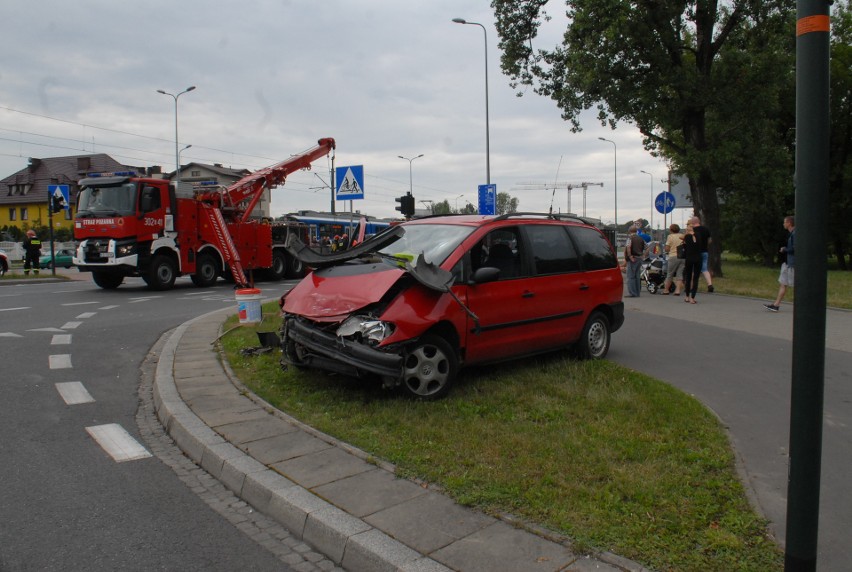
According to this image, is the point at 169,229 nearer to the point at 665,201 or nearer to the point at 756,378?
the point at 665,201

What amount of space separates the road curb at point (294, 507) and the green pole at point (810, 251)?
158 cm

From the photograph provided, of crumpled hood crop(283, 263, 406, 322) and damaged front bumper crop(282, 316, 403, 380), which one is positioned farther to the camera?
crumpled hood crop(283, 263, 406, 322)

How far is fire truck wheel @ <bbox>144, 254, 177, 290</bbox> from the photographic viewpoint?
17688 millimetres

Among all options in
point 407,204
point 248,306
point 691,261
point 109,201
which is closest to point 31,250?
point 109,201

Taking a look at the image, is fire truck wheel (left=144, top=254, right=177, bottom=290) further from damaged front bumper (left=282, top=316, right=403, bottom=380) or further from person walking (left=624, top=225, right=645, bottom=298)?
damaged front bumper (left=282, top=316, right=403, bottom=380)

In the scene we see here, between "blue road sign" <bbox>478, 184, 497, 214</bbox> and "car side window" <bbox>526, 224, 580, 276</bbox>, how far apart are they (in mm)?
14728

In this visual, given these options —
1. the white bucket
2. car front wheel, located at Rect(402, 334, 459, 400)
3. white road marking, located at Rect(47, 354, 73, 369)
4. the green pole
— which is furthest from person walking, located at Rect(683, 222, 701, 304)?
the green pole

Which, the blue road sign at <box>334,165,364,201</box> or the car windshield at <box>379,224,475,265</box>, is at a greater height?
the blue road sign at <box>334,165,364,201</box>

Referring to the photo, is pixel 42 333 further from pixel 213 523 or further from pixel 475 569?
pixel 475 569

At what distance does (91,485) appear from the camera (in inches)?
166

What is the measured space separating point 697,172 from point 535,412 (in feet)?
54.6

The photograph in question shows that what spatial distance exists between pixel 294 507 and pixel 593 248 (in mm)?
5378

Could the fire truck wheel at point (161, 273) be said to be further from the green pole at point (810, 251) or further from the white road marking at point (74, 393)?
the green pole at point (810, 251)

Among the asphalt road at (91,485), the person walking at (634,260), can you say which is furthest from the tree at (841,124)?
the asphalt road at (91,485)
